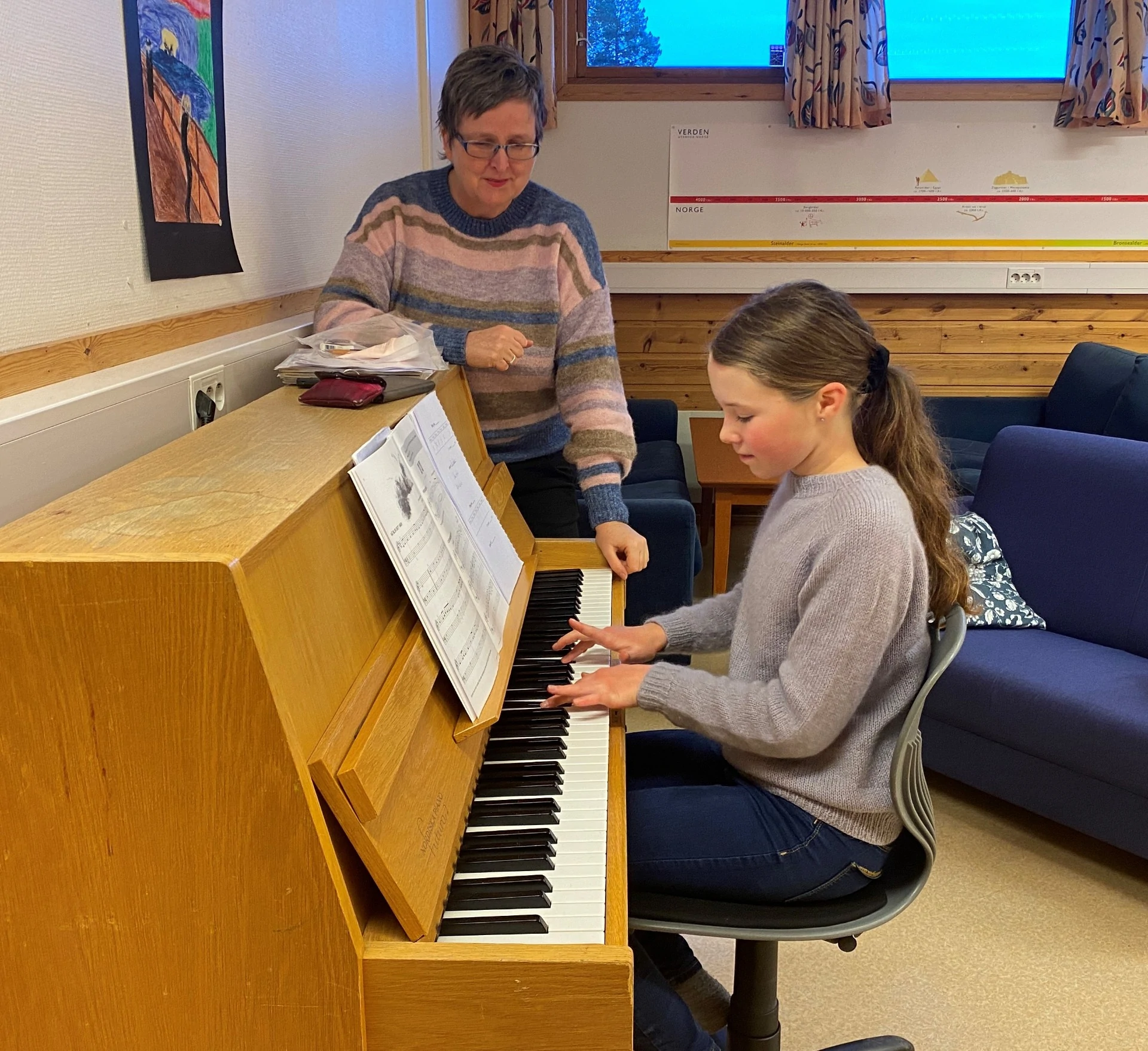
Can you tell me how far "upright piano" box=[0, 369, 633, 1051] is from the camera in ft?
2.54

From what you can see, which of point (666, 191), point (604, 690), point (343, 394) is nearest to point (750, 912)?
point (604, 690)

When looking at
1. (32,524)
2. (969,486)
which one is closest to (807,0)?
(969,486)

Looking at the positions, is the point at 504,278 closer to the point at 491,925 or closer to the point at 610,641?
the point at 610,641

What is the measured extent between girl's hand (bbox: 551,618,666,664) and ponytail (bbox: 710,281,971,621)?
16.3 inches

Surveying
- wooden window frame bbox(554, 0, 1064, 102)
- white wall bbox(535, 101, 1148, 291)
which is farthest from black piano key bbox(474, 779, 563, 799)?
wooden window frame bbox(554, 0, 1064, 102)

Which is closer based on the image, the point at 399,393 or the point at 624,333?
the point at 399,393

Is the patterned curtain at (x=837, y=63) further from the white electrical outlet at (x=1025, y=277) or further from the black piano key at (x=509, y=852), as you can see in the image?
the black piano key at (x=509, y=852)

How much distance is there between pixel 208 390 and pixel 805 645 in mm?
900

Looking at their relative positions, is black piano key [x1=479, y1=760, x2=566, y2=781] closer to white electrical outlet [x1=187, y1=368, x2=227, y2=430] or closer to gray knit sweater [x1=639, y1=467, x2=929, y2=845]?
gray knit sweater [x1=639, y1=467, x2=929, y2=845]

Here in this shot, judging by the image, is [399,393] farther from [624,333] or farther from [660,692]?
[624,333]

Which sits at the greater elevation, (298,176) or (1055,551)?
(298,176)

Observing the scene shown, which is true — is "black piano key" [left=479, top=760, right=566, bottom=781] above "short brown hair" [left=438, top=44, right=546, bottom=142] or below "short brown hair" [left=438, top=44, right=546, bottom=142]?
below

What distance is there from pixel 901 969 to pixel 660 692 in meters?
1.08

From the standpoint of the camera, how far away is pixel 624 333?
471 centimetres
